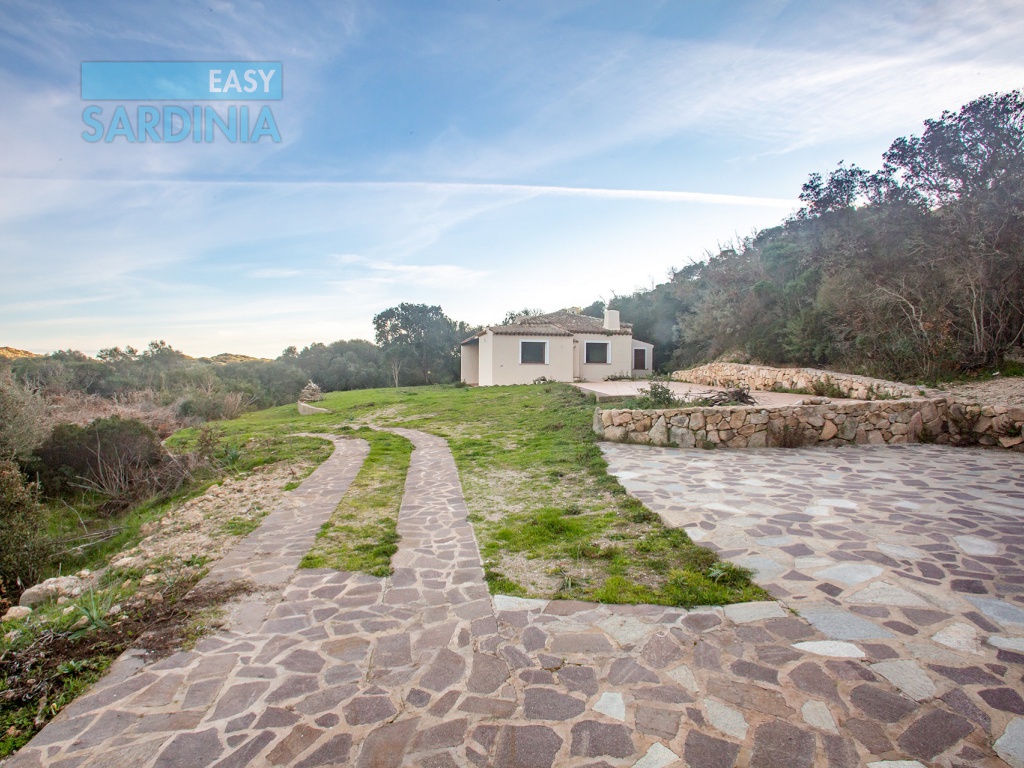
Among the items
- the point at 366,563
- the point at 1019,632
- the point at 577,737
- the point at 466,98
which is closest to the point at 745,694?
the point at 577,737

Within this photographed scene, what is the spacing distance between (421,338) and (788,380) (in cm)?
2981

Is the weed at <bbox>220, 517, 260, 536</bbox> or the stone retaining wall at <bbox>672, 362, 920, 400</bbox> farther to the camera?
the stone retaining wall at <bbox>672, 362, 920, 400</bbox>

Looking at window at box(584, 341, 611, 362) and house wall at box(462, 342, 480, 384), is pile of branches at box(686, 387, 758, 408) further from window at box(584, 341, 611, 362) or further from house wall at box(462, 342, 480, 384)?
house wall at box(462, 342, 480, 384)

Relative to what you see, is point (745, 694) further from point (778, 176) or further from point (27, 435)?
point (778, 176)

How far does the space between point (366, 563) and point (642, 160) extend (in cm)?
1248

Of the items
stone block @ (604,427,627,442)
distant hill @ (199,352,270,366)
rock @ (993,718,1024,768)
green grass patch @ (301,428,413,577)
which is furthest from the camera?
distant hill @ (199,352,270,366)

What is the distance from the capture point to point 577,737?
1.98 meters

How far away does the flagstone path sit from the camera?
190 cm

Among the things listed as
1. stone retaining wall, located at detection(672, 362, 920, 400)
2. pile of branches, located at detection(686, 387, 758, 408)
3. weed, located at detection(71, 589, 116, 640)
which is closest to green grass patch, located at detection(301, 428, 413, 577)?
weed, located at detection(71, 589, 116, 640)

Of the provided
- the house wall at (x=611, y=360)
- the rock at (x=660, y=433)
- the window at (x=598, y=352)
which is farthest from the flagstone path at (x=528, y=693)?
the window at (x=598, y=352)

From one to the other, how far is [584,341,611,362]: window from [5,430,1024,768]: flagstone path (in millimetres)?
21701

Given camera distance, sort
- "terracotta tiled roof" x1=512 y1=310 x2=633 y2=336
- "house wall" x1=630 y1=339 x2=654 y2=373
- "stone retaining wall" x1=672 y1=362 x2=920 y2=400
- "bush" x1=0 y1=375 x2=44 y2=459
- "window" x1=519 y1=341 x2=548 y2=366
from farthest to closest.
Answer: "house wall" x1=630 y1=339 x2=654 y2=373 < "terracotta tiled roof" x1=512 y1=310 x2=633 y2=336 < "window" x1=519 y1=341 x2=548 y2=366 < "stone retaining wall" x1=672 y1=362 x2=920 y2=400 < "bush" x1=0 y1=375 x2=44 y2=459

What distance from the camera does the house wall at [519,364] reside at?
22.9 metres

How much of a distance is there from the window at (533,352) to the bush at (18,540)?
18.8m
